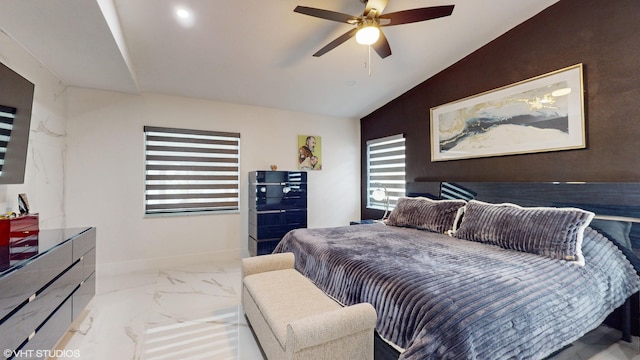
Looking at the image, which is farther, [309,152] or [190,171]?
[309,152]

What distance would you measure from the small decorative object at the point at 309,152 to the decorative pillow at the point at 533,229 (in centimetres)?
290

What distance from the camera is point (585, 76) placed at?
2.45m

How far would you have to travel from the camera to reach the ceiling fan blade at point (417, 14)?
2.04 meters

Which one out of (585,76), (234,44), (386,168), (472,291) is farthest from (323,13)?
(386,168)

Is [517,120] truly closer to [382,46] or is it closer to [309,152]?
[382,46]

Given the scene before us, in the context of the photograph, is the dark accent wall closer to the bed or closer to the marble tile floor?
the bed

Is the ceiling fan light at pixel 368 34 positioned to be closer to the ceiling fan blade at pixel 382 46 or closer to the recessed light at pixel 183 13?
the ceiling fan blade at pixel 382 46

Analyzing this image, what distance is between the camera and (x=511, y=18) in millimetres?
2830

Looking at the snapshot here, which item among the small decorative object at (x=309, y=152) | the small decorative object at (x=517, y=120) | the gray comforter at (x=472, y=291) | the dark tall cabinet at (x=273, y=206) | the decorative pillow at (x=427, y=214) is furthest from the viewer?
the small decorative object at (x=309, y=152)

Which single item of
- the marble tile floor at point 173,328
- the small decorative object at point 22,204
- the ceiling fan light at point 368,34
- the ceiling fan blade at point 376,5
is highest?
the ceiling fan blade at point 376,5

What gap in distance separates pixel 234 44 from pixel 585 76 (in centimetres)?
343

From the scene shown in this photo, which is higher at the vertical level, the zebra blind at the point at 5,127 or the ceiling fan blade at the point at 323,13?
the ceiling fan blade at the point at 323,13

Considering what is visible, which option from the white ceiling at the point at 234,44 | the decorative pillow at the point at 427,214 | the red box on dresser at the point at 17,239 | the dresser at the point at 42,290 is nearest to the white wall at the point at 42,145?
the white ceiling at the point at 234,44

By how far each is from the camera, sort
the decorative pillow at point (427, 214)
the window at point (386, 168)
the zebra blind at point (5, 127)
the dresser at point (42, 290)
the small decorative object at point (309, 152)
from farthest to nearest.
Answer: the small decorative object at point (309, 152), the window at point (386, 168), the decorative pillow at point (427, 214), the zebra blind at point (5, 127), the dresser at point (42, 290)
